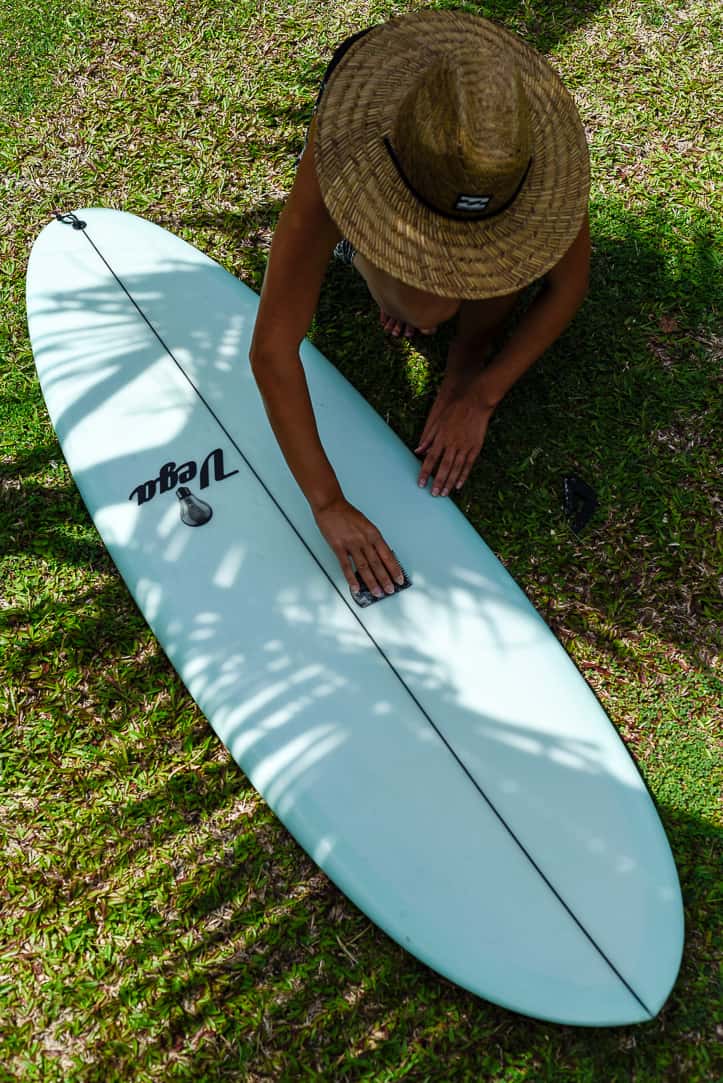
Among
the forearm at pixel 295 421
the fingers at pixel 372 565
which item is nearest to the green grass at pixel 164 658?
the fingers at pixel 372 565

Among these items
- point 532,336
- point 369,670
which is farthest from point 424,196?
point 369,670

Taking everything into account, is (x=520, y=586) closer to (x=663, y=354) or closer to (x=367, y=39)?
(x=663, y=354)

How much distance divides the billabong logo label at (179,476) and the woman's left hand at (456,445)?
1.95 feet

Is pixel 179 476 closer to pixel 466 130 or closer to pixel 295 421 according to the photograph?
pixel 295 421

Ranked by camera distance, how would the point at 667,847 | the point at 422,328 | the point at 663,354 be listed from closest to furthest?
the point at 667,847 → the point at 422,328 → the point at 663,354

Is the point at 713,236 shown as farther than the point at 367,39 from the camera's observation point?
Yes

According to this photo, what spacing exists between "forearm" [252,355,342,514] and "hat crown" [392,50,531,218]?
716 millimetres

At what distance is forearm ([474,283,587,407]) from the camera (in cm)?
223

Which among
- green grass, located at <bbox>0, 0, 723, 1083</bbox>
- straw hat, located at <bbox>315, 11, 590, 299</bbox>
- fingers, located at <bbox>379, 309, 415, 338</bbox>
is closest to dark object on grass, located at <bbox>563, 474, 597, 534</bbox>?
green grass, located at <bbox>0, 0, 723, 1083</bbox>

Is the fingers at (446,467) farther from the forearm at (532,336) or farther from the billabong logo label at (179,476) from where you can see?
the billabong logo label at (179,476)

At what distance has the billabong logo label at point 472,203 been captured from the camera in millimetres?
1388

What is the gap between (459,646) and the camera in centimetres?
226

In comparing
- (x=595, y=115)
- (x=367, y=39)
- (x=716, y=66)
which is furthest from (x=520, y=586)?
(x=716, y=66)

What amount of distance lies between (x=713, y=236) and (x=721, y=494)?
1.03 meters
